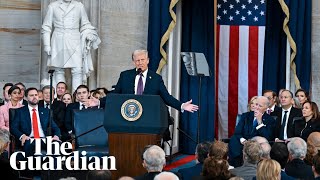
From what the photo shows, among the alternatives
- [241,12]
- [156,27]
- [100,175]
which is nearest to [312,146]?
[100,175]

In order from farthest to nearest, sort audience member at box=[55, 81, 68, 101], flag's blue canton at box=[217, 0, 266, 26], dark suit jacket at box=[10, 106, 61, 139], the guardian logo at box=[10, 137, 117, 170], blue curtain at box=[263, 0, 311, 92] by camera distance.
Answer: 1. flag's blue canton at box=[217, 0, 266, 26]
2. blue curtain at box=[263, 0, 311, 92]
3. audience member at box=[55, 81, 68, 101]
4. dark suit jacket at box=[10, 106, 61, 139]
5. the guardian logo at box=[10, 137, 117, 170]

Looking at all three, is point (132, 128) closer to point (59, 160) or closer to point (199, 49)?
point (59, 160)

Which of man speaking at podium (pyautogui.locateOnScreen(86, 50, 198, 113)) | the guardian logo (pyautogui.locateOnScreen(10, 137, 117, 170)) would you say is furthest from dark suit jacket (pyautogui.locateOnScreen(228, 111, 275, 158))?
the guardian logo (pyautogui.locateOnScreen(10, 137, 117, 170))

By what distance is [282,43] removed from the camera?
12.5 meters

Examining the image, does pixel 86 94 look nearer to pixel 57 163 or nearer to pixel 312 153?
pixel 57 163

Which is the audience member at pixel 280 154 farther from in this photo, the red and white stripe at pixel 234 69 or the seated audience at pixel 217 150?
the red and white stripe at pixel 234 69

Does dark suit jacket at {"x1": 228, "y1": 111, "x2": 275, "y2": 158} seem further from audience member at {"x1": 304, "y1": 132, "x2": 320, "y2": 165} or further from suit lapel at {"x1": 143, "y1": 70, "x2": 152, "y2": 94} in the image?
audience member at {"x1": 304, "y1": 132, "x2": 320, "y2": 165}

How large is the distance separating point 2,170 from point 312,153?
8.72ft

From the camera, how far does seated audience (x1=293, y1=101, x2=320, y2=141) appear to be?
9695 mm

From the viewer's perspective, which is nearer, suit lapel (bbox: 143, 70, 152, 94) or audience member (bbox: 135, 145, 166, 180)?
audience member (bbox: 135, 145, 166, 180)

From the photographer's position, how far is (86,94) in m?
10.9

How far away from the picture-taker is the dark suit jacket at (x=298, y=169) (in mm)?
6609

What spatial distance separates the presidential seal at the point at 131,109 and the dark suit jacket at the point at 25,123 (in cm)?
209

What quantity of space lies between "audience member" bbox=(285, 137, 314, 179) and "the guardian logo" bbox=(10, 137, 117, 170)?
196 centimetres
